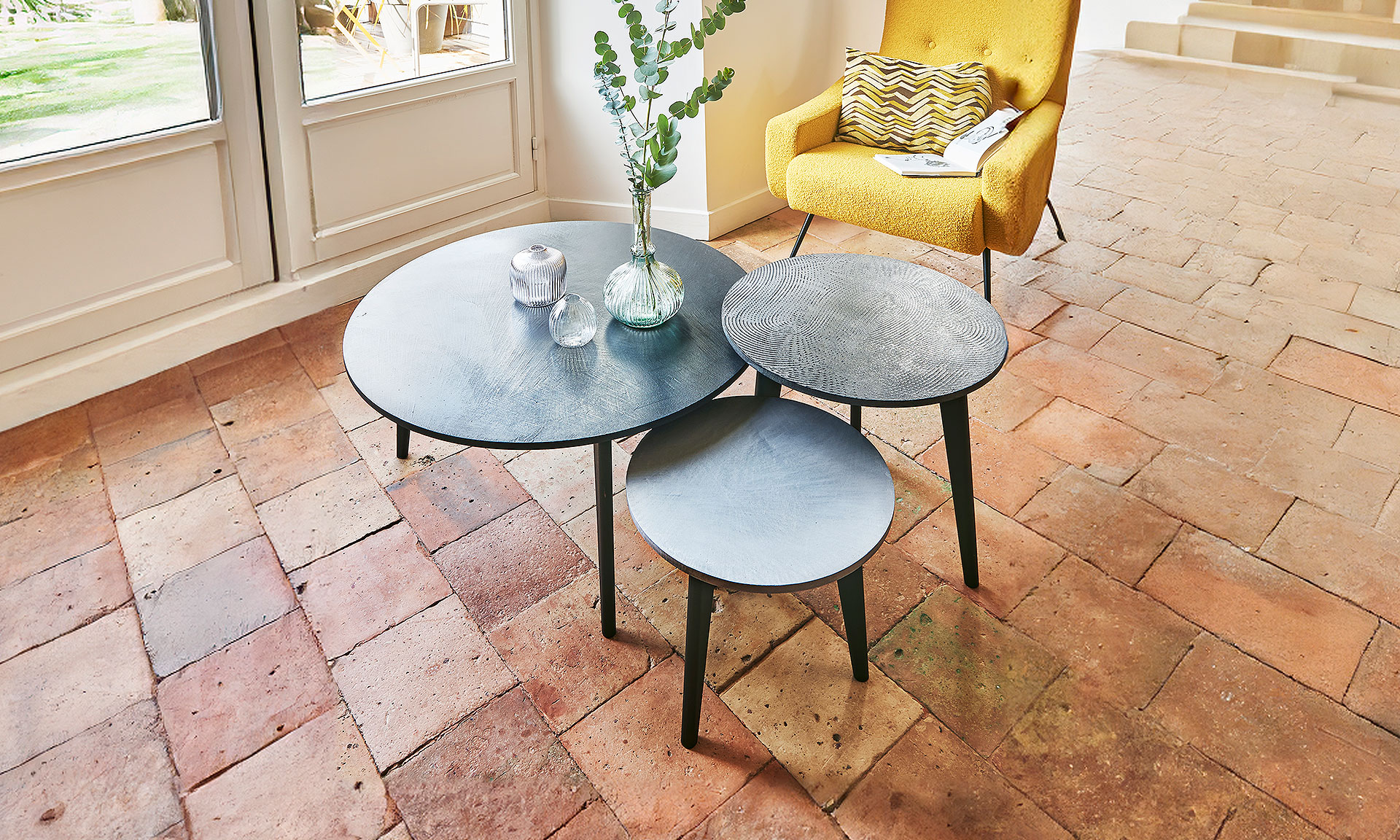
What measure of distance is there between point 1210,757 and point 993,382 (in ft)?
4.14

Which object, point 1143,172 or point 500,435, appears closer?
point 500,435

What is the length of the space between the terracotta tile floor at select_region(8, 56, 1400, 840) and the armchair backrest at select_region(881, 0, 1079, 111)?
851 mm

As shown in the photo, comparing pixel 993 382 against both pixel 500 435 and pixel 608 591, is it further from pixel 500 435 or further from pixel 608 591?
pixel 500 435

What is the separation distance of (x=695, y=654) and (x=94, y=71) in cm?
215

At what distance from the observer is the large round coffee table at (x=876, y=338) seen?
1643 mm

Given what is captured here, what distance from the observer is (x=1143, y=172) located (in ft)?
13.3

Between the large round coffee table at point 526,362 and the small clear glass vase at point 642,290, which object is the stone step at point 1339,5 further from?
the small clear glass vase at point 642,290

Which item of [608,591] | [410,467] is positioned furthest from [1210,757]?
[410,467]

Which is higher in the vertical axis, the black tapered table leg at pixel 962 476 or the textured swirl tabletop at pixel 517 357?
the textured swirl tabletop at pixel 517 357

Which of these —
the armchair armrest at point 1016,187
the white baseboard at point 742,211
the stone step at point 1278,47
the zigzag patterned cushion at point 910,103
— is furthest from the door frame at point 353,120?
the stone step at point 1278,47

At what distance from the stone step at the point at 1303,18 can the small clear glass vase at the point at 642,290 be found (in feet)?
20.3

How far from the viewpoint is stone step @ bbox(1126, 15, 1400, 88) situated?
550 cm

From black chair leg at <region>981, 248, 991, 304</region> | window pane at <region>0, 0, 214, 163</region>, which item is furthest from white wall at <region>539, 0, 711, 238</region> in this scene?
window pane at <region>0, 0, 214, 163</region>

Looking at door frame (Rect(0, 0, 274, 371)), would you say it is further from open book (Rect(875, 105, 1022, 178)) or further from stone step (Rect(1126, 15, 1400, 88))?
stone step (Rect(1126, 15, 1400, 88))
